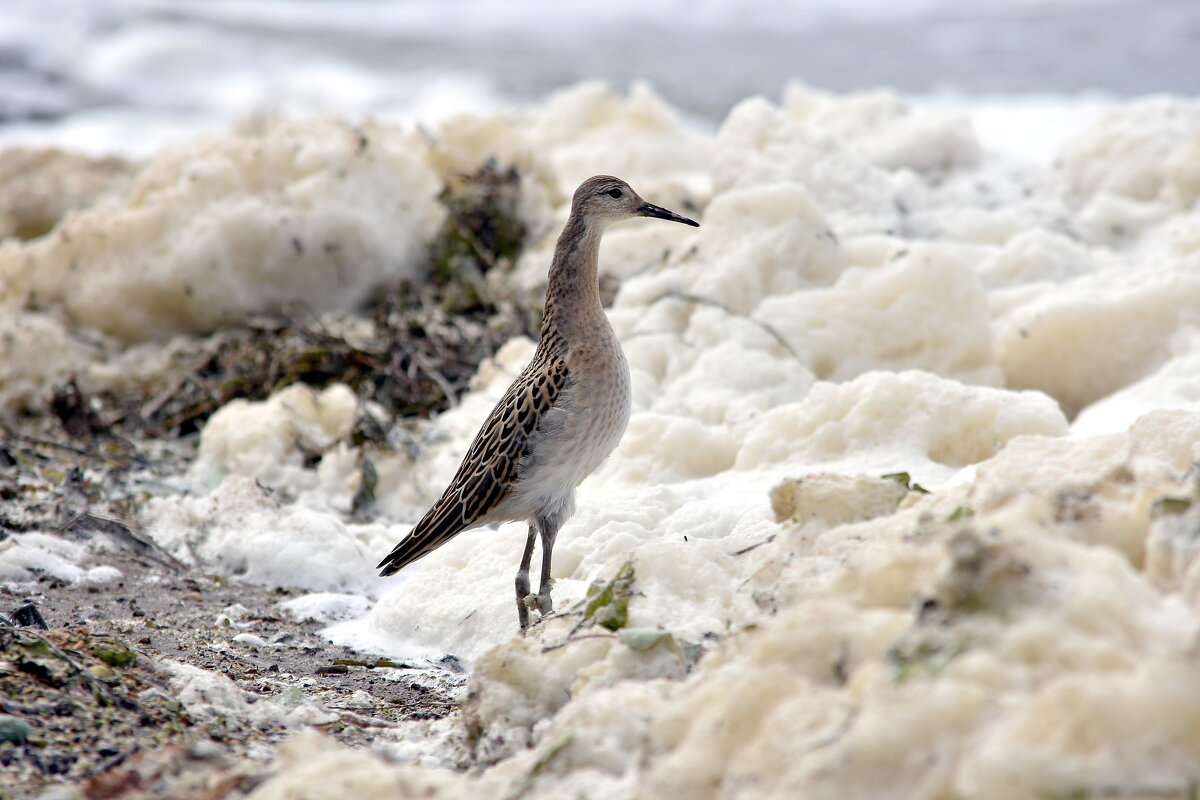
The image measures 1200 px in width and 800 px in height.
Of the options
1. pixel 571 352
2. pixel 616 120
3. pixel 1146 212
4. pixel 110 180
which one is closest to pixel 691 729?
pixel 571 352

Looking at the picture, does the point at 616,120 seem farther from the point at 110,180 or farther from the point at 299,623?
the point at 299,623

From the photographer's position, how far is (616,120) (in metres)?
10.8

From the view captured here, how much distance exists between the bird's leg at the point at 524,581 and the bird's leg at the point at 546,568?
0.06 metres

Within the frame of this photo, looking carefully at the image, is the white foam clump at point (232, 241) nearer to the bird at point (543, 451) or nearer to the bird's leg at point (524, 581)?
the bird at point (543, 451)

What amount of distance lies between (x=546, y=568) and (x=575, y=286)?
1225 mm

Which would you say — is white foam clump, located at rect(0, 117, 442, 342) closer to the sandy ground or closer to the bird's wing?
the sandy ground

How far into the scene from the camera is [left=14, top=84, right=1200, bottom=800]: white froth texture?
8.20ft

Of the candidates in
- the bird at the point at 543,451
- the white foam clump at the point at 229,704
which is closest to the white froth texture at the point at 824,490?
the bird at the point at 543,451

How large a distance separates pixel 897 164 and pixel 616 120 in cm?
278

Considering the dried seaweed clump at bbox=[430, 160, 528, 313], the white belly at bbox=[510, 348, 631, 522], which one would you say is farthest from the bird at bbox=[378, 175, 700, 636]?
the dried seaweed clump at bbox=[430, 160, 528, 313]

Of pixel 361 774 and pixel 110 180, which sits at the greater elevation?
pixel 361 774

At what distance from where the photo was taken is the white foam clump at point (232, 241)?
8164 mm

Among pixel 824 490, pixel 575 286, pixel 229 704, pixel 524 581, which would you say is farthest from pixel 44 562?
pixel 824 490

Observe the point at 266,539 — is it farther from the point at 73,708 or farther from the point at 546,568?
the point at 73,708
